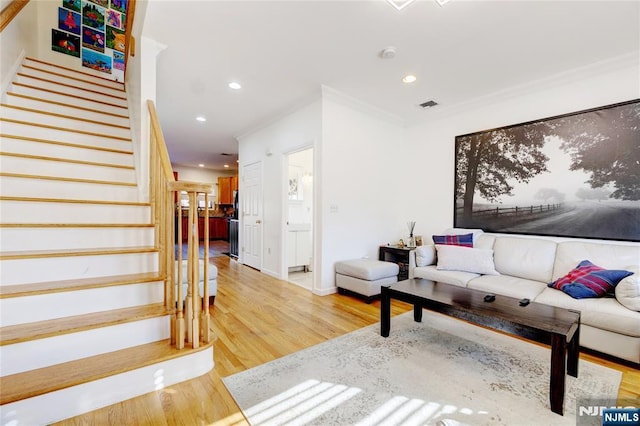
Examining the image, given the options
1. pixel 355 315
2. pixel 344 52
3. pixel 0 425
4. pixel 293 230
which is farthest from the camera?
pixel 293 230

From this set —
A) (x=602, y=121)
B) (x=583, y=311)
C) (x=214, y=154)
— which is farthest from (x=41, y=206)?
(x=214, y=154)

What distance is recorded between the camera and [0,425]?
125 centimetres

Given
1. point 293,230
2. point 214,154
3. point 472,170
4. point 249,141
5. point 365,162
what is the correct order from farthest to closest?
1. point 214,154
2. point 249,141
3. point 293,230
4. point 365,162
5. point 472,170

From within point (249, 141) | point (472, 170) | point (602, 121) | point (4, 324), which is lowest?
point (4, 324)

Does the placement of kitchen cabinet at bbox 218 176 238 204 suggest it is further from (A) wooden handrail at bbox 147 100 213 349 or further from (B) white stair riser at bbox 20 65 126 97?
(A) wooden handrail at bbox 147 100 213 349

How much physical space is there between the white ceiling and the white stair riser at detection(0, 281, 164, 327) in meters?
2.17

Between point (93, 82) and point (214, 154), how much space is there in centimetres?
381

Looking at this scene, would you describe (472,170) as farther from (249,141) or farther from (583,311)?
(249,141)

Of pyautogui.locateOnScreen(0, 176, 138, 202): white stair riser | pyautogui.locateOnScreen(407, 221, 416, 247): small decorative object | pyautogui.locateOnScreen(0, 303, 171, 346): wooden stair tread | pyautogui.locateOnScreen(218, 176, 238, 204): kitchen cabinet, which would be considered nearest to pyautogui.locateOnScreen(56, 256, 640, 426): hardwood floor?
pyautogui.locateOnScreen(0, 303, 171, 346): wooden stair tread

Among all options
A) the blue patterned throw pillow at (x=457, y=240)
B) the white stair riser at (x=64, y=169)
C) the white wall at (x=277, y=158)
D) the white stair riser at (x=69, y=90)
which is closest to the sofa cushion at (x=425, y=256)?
the blue patterned throw pillow at (x=457, y=240)

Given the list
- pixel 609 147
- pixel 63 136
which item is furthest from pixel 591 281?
pixel 63 136

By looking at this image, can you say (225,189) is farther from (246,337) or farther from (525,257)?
(525,257)

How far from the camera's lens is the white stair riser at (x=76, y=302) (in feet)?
5.14

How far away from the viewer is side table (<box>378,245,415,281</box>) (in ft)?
12.9
